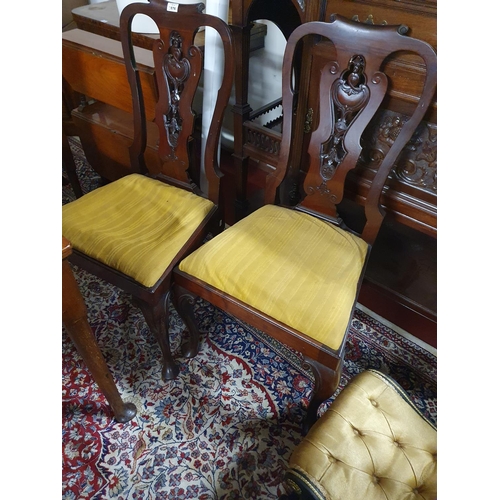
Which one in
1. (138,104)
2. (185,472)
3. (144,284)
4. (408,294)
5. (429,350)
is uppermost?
(138,104)

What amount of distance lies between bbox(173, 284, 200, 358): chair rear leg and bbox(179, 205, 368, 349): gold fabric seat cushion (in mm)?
103

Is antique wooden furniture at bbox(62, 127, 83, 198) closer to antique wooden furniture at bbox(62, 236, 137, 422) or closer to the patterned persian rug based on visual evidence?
the patterned persian rug

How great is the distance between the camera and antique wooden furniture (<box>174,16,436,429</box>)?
3.02 feet

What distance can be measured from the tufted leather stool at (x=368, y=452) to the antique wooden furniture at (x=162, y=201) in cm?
55

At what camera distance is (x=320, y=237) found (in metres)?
1.12

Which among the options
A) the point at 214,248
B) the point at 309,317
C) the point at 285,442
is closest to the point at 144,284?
the point at 214,248

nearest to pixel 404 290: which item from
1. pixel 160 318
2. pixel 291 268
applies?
pixel 291 268

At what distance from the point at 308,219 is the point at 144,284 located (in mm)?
502

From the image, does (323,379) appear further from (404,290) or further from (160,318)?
(404,290)

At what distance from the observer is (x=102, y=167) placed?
6.22 ft

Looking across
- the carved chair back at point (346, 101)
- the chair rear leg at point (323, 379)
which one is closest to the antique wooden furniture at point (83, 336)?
the chair rear leg at point (323, 379)

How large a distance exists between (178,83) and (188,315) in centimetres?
70

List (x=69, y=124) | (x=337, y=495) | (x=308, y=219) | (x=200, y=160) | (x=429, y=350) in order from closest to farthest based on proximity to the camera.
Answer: (x=337, y=495), (x=308, y=219), (x=429, y=350), (x=200, y=160), (x=69, y=124)

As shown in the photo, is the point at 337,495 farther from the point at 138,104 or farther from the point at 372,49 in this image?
the point at 138,104
